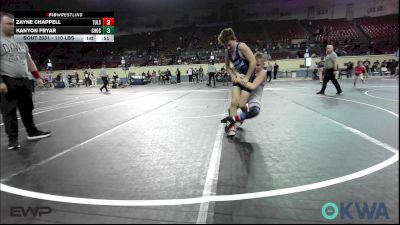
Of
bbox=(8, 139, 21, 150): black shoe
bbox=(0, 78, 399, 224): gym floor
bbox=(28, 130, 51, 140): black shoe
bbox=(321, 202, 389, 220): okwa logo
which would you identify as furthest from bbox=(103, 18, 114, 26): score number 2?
bbox=(321, 202, 389, 220): okwa logo

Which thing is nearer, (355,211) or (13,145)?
(355,211)

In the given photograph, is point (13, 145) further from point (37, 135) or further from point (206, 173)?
point (206, 173)

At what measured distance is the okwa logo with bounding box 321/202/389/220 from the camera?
1870mm

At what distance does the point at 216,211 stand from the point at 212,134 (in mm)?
2490

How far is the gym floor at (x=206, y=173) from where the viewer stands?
6.57ft

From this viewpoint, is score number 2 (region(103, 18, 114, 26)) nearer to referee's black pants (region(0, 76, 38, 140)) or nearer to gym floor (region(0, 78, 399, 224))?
gym floor (region(0, 78, 399, 224))
